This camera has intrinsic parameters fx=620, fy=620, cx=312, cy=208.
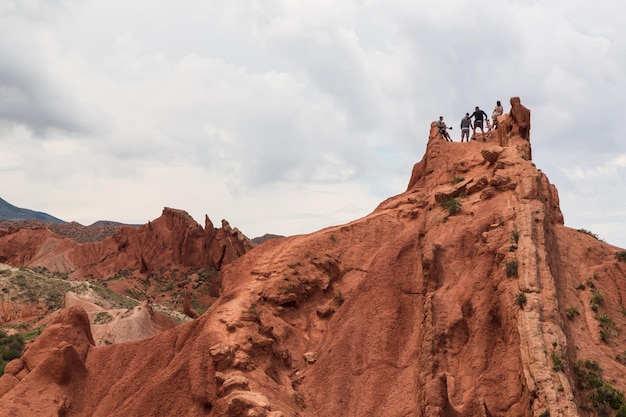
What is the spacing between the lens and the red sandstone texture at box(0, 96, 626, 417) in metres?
15.7

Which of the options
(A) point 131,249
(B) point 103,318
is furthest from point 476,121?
(A) point 131,249

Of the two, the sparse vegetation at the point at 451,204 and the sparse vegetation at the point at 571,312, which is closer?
the sparse vegetation at the point at 571,312

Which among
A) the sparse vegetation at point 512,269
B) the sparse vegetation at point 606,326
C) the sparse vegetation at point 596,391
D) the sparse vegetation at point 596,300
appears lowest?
the sparse vegetation at point 596,391

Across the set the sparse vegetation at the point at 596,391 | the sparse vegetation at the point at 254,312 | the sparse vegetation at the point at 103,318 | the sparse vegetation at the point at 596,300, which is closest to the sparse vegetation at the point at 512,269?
the sparse vegetation at the point at 596,300

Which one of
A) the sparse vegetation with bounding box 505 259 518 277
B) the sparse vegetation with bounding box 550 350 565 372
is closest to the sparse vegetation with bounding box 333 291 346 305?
the sparse vegetation with bounding box 505 259 518 277

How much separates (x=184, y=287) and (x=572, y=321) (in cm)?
6016

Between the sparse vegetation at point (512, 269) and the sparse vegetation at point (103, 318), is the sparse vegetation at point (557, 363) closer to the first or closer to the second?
the sparse vegetation at point (512, 269)

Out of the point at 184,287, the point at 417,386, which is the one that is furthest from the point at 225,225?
the point at 417,386

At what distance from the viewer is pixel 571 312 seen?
56.0 feet

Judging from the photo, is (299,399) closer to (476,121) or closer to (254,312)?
(254,312)

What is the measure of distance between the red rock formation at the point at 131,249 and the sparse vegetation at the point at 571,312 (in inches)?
2222

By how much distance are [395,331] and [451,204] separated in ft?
17.2

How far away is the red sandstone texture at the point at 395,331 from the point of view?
51.6 ft

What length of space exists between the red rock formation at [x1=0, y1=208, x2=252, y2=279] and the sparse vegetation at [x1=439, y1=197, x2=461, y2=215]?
51.4 metres
